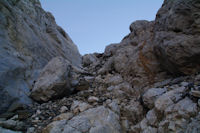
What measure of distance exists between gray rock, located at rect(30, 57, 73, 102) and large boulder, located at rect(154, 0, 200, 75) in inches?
190

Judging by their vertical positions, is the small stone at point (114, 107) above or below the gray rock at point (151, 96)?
below

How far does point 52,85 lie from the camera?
6156 mm

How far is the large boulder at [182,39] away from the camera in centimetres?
505

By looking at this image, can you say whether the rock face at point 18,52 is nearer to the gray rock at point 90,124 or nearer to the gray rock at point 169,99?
the gray rock at point 90,124

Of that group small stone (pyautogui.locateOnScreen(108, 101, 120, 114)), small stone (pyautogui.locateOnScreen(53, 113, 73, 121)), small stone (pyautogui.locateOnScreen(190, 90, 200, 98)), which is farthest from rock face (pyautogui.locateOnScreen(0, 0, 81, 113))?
small stone (pyautogui.locateOnScreen(190, 90, 200, 98))

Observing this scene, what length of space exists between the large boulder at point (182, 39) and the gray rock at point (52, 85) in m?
4.82

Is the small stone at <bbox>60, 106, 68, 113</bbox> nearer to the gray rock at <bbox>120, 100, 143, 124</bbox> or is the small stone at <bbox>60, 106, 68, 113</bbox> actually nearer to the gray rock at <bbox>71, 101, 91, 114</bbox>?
the gray rock at <bbox>71, 101, 91, 114</bbox>

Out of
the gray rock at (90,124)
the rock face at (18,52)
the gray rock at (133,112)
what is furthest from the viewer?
the rock face at (18,52)

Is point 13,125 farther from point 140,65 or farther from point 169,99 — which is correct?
point 140,65

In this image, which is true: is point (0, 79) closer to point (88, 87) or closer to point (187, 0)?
point (88, 87)

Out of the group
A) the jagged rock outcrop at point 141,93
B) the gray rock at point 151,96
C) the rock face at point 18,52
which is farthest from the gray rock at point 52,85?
the gray rock at point 151,96

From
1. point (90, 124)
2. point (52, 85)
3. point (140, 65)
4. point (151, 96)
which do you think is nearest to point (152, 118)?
point (151, 96)

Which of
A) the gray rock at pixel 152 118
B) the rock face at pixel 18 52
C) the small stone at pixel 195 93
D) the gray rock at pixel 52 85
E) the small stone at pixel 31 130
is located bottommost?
the gray rock at pixel 152 118

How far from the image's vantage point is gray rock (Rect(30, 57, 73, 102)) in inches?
244
